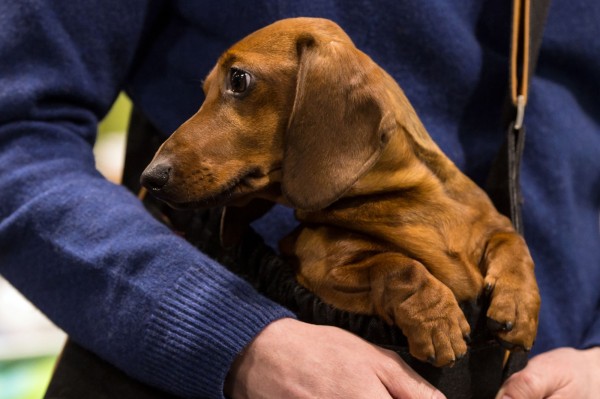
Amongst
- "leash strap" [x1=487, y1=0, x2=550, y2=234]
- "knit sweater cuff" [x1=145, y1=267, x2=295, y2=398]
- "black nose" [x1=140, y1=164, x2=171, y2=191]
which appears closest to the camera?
"black nose" [x1=140, y1=164, x2=171, y2=191]

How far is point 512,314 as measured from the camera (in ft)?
2.70

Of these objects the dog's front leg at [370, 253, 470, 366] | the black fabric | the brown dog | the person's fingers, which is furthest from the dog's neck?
A: the black fabric

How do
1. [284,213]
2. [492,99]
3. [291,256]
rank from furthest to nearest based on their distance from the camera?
[492,99] < [284,213] < [291,256]

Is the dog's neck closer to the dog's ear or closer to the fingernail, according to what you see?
the dog's ear

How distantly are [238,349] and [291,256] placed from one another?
0.14 metres

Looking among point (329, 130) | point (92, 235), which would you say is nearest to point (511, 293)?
point (329, 130)

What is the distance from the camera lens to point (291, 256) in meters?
0.92

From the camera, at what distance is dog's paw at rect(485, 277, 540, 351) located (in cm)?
82

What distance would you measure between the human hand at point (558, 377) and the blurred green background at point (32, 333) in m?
0.65

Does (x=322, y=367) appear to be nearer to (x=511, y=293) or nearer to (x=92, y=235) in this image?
(x=511, y=293)

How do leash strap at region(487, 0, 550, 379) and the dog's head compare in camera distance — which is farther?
leash strap at region(487, 0, 550, 379)

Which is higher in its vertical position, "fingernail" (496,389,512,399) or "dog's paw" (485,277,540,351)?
"dog's paw" (485,277,540,351)

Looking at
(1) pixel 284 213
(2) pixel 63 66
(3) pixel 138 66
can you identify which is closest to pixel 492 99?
(1) pixel 284 213

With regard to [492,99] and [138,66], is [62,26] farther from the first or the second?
[492,99]
